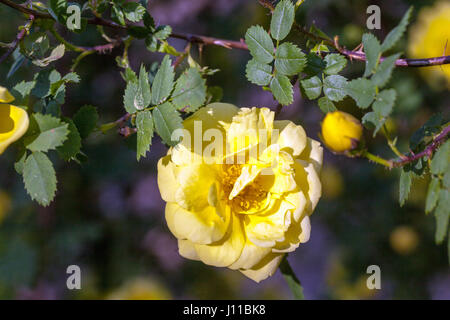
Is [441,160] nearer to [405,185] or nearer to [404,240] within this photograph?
[405,185]

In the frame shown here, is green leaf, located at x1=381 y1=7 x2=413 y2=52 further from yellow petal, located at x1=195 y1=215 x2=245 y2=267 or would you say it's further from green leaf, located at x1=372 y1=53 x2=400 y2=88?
yellow petal, located at x1=195 y1=215 x2=245 y2=267

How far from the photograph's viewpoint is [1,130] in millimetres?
562

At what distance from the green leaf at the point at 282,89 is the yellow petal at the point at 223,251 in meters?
0.19

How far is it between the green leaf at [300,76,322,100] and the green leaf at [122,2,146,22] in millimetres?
244

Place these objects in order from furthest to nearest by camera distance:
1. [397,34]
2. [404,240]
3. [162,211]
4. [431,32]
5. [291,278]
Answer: [162,211]
[404,240]
[431,32]
[291,278]
[397,34]

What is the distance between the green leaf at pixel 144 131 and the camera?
62 centimetres

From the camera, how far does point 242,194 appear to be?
0.70 metres

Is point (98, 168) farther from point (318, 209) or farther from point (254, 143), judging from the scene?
point (254, 143)

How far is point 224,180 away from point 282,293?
1252 mm

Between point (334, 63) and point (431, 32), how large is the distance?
2.13ft

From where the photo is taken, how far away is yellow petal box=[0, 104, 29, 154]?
1.81ft

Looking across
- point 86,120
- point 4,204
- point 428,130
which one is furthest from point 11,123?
point 4,204

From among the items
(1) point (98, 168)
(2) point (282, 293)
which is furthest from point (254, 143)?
(2) point (282, 293)

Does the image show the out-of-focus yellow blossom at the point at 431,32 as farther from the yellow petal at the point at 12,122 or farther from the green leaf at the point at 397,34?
the yellow petal at the point at 12,122
